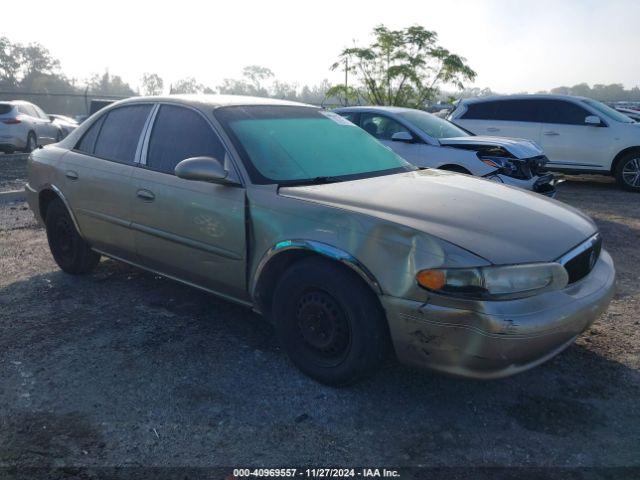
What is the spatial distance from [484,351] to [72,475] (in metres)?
1.88

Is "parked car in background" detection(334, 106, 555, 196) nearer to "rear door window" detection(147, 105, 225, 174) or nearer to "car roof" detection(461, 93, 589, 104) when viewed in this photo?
"car roof" detection(461, 93, 589, 104)

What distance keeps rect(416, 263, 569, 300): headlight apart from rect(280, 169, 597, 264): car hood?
0.06m

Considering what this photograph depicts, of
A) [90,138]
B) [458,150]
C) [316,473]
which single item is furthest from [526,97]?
[316,473]

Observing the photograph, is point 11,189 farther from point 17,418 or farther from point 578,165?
point 578,165

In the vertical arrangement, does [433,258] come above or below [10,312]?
above

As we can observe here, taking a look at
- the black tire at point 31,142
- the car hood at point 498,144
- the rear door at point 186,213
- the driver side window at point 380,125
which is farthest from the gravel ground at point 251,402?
the black tire at point 31,142

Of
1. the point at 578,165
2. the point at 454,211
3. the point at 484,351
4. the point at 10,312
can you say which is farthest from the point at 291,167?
the point at 578,165

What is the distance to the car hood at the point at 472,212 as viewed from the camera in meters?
2.83

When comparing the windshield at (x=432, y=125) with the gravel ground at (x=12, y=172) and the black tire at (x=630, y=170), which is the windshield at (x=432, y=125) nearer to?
the black tire at (x=630, y=170)

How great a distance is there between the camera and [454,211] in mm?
3107

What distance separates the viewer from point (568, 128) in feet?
35.0

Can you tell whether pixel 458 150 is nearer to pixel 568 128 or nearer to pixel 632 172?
pixel 568 128

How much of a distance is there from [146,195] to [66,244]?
1.48 meters

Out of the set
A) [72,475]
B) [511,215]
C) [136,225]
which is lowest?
[72,475]
